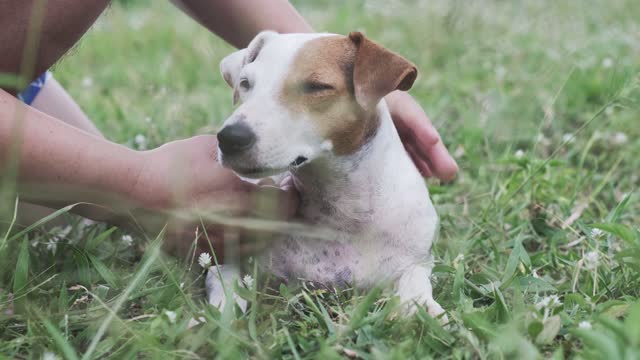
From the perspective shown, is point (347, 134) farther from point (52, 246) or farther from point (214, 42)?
point (214, 42)

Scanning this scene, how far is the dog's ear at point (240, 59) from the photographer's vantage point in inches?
90.4

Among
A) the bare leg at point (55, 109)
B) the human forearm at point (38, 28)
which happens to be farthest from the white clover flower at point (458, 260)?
the bare leg at point (55, 109)

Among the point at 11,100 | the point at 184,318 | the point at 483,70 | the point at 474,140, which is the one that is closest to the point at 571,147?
the point at 474,140

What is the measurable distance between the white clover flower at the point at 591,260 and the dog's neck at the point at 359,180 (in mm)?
526

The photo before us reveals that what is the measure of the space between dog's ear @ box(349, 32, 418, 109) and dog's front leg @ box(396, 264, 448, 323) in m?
0.47

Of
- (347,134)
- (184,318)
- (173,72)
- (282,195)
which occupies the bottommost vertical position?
(173,72)

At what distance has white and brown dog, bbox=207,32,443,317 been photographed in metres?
1.97

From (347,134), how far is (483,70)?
8.83 feet

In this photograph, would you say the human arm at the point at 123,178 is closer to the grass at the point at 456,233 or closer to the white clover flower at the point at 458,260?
the grass at the point at 456,233

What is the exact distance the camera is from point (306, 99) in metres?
2.01

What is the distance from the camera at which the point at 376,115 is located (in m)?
2.16

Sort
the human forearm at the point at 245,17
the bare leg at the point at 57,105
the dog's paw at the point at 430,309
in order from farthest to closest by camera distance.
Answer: the bare leg at the point at 57,105 < the human forearm at the point at 245,17 < the dog's paw at the point at 430,309

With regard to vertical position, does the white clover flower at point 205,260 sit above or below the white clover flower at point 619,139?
above

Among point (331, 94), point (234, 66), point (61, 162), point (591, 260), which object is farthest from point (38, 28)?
point (591, 260)
